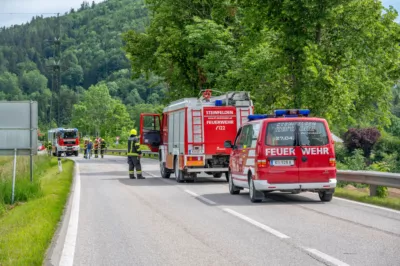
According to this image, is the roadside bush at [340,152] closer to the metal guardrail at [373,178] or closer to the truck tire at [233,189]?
the truck tire at [233,189]

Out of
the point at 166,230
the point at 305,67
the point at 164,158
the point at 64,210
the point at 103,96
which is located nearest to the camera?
the point at 166,230

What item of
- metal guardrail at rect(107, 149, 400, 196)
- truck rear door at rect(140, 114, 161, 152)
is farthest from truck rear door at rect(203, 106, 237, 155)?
metal guardrail at rect(107, 149, 400, 196)

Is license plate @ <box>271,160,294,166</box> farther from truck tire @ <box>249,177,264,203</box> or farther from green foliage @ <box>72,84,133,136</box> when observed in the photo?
green foliage @ <box>72,84,133,136</box>

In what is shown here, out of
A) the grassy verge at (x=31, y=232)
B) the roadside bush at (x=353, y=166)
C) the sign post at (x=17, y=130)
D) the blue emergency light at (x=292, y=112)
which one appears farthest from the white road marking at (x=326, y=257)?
the roadside bush at (x=353, y=166)

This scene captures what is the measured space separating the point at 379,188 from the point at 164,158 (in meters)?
12.6

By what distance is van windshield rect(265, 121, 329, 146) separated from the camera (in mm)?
15398

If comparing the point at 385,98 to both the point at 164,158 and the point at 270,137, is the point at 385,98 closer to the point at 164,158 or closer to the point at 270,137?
the point at 164,158

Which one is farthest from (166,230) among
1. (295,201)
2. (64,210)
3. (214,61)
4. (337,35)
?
(214,61)

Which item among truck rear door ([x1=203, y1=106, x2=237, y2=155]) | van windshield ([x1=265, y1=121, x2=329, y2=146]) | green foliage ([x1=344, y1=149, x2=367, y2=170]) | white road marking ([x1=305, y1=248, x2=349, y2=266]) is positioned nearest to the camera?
white road marking ([x1=305, y1=248, x2=349, y2=266])

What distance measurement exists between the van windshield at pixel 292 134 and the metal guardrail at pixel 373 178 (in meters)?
1.35

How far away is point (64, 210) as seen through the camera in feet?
49.8

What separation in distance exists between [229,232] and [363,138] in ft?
188

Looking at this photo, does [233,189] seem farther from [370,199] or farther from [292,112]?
[370,199]

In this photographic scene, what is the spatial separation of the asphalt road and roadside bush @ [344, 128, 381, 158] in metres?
50.5
